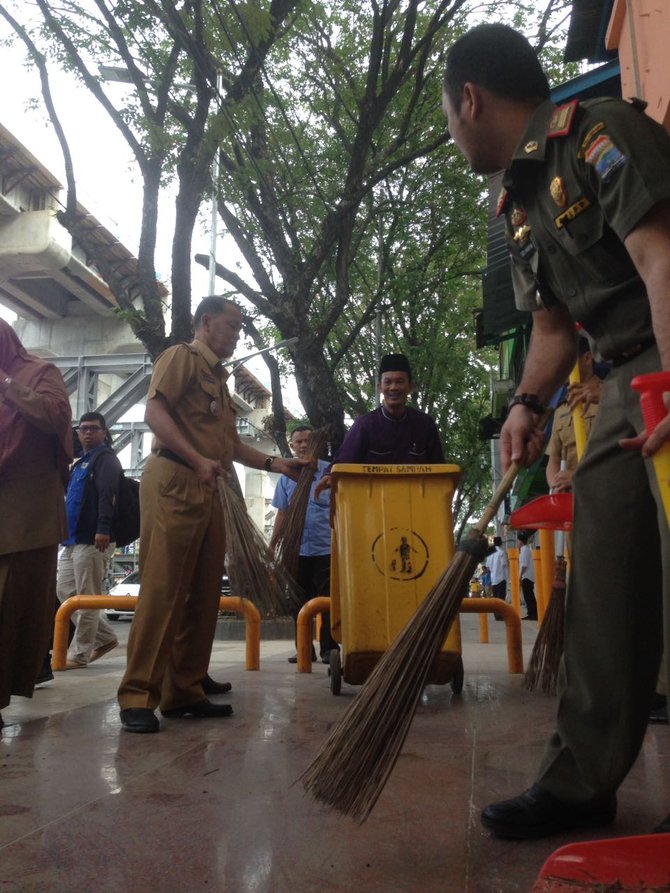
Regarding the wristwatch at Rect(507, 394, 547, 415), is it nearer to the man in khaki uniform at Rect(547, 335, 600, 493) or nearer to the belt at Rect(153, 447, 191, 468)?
the man in khaki uniform at Rect(547, 335, 600, 493)

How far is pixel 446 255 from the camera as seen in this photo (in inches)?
629

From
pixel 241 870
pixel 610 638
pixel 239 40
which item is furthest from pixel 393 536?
pixel 239 40

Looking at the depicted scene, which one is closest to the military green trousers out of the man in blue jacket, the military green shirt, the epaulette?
the military green shirt

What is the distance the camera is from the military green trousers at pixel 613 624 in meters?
1.90

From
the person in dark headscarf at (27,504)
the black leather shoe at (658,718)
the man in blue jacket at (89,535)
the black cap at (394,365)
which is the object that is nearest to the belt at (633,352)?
the black leather shoe at (658,718)

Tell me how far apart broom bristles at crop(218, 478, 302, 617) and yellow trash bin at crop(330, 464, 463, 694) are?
51 centimetres

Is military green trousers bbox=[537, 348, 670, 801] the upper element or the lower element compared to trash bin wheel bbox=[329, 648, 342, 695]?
upper

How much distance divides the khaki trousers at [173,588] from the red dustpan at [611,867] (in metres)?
2.34

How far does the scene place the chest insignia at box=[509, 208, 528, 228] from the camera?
212cm

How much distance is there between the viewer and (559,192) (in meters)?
1.92

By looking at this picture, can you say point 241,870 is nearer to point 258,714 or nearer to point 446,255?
point 258,714

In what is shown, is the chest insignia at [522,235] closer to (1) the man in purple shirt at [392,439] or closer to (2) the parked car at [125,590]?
(1) the man in purple shirt at [392,439]

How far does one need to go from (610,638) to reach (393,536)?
2147 millimetres

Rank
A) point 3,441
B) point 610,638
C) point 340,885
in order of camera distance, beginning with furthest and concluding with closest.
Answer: point 3,441, point 610,638, point 340,885
